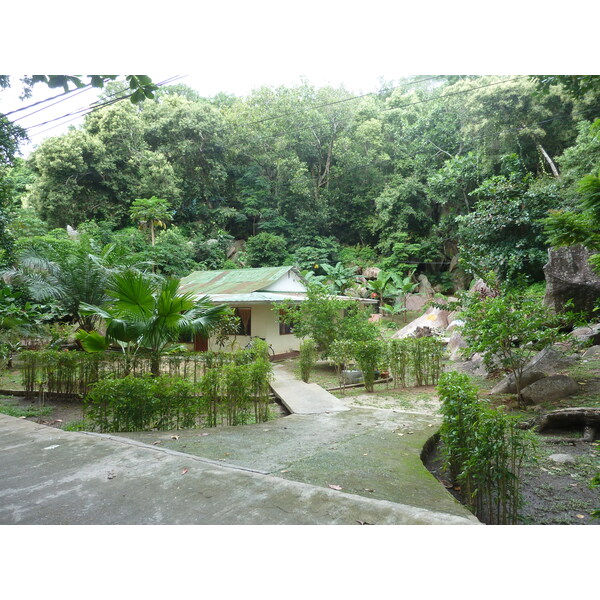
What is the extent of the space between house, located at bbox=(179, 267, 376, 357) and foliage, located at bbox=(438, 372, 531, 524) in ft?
20.6

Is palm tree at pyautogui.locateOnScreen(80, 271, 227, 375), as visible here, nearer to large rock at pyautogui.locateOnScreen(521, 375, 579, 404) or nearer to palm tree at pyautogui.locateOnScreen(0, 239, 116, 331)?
palm tree at pyautogui.locateOnScreen(0, 239, 116, 331)

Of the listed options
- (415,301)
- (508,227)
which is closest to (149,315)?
(508,227)

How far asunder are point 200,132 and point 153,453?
222 inches

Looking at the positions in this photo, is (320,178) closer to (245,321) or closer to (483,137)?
(245,321)

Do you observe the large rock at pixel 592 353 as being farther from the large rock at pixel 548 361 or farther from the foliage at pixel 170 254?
the foliage at pixel 170 254

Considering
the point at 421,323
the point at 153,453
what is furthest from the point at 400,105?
the point at 153,453

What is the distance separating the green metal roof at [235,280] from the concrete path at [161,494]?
6.74 metres

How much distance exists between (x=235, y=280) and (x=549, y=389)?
24.4 ft

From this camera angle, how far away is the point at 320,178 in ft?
24.0

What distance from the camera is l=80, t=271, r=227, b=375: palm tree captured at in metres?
4.19

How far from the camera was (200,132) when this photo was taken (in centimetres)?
654

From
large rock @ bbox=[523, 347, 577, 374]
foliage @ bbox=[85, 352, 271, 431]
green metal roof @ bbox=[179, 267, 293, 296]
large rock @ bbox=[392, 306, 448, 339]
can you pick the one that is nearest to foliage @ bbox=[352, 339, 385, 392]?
large rock @ bbox=[523, 347, 577, 374]

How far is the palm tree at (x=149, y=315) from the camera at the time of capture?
4.19 metres

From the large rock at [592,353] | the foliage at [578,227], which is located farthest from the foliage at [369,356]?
the foliage at [578,227]
